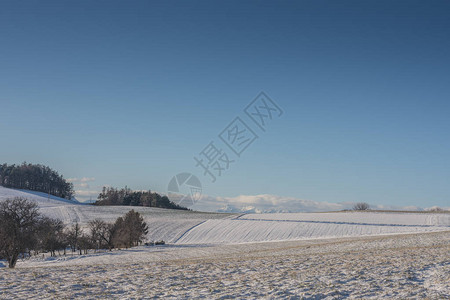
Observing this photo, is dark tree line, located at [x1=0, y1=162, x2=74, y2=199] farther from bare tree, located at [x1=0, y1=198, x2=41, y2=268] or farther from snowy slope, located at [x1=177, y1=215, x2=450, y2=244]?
bare tree, located at [x1=0, y1=198, x2=41, y2=268]

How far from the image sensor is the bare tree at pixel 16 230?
3394cm

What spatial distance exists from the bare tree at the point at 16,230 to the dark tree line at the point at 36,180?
14994 cm

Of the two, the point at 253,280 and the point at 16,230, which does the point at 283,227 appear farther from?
the point at 253,280

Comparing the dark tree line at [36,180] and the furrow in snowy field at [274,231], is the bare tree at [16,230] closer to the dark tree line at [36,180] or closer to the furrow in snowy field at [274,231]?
the furrow in snowy field at [274,231]

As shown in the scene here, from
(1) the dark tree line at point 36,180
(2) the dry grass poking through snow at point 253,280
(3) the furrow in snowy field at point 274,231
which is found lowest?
(3) the furrow in snowy field at point 274,231

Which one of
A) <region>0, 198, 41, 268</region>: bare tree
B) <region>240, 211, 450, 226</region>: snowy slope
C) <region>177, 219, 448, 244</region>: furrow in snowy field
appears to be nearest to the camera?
<region>0, 198, 41, 268</region>: bare tree

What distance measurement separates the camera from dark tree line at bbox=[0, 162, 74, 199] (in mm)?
173750

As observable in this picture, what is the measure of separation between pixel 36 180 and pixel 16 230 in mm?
156529

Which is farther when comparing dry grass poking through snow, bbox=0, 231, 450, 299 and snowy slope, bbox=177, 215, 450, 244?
snowy slope, bbox=177, 215, 450, 244

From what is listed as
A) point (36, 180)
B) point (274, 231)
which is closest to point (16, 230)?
point (274, 231)

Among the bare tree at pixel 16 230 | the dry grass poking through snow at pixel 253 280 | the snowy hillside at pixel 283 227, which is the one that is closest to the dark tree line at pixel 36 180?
the snowy hillside at pixel 283 227

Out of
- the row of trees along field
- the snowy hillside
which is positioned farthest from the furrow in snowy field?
the row of trees along field

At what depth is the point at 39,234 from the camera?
36.2 m

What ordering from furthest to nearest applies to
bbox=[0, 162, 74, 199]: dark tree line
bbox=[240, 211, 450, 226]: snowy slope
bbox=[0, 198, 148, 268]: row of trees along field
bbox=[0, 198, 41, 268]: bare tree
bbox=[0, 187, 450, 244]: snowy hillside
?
bbox=[0, 162, 74, 199]: dark tree line → bbox=[240, 211, 450, 226]: snowy slope → bbox=[0, 187, 450, 244]: snowy hillside → bbox=[0, 198, 148, 268]: row of trees along field → bbox=[0, 198, 41, 268]: bare tree
